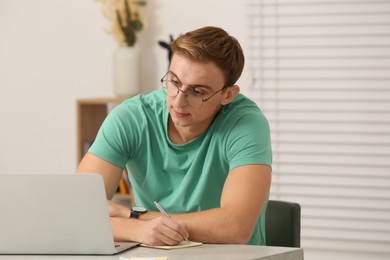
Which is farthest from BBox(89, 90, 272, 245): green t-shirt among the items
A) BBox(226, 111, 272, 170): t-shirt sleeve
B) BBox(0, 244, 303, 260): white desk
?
BBox(0, 244, 303, 260): white desk

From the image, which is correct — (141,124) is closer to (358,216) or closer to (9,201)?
(9,201)

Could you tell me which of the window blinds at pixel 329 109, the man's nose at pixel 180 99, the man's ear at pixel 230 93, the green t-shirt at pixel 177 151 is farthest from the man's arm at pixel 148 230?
the window blinds at pixel 329 109

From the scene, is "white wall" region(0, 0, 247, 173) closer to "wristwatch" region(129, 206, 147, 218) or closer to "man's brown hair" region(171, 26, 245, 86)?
"man's brown hair" region(171, 26, 245, 86)

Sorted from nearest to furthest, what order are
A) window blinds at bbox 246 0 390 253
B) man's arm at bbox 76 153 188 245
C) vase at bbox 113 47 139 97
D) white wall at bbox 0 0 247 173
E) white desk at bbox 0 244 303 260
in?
white desk at bbox 0 244 303 260
man's arm at bbox 76 153 188 245
window blinds at bbox 246 0 390 253
vase at bbox 113 47 139 97
white wall at bbox 0 0 247 173

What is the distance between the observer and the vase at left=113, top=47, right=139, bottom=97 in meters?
4.61

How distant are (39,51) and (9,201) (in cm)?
300

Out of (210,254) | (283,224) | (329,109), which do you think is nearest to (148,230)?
(210,254)

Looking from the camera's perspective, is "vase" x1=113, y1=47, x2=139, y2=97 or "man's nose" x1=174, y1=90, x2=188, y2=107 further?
"vase" x1=113, y1=47, x2=139, y2=97

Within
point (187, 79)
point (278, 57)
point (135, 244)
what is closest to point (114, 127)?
point (187, 79)

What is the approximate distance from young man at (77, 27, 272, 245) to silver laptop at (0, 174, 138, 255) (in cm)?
31

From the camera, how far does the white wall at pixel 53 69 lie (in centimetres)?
477

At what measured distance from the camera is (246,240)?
243 centimetres

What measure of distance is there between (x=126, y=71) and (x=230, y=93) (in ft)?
6.50

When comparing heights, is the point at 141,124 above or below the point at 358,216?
above
